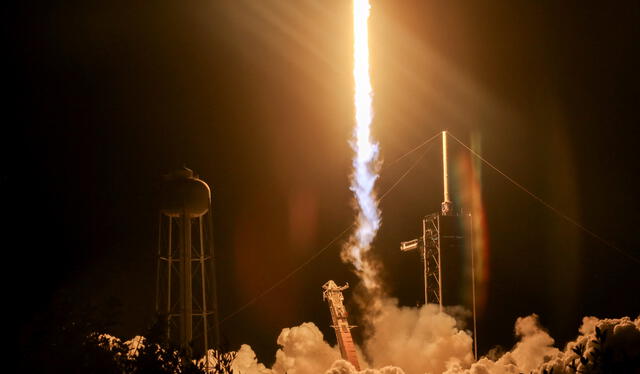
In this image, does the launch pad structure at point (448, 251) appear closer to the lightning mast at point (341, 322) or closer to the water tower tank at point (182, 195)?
the lightning mast at point (341, 322)

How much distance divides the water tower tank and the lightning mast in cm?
1248

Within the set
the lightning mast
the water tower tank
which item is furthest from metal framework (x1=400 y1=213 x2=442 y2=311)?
the water tower tank

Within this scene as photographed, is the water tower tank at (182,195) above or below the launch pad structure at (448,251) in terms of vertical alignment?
above

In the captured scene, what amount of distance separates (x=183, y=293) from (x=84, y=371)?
24523 mm

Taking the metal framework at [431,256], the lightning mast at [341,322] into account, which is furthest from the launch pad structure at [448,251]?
the lightning mast at [341,322]

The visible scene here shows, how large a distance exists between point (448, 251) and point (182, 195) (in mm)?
14669

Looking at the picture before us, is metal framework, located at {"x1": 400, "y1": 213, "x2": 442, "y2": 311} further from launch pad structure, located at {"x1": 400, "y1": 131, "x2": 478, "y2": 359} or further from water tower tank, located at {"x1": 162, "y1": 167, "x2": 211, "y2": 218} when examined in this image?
A: water tower tank, located at {"x1": 162, "y1": 167, "x2": 211, "y2": 218}

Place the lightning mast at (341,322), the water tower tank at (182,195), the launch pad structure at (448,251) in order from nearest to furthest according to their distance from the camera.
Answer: the water tower tank at (182,195), the launch pad structure at (448,251), the lightning mast at (341,322)

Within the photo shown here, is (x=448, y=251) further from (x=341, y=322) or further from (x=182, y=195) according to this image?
(x=182, y=195)

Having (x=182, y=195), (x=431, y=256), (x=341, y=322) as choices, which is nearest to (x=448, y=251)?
(x=431, y=256)

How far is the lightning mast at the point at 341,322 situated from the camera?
50.8m

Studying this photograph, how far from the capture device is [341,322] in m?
52.1

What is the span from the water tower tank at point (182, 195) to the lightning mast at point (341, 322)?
40.9 feet

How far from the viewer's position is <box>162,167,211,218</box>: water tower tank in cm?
4366
